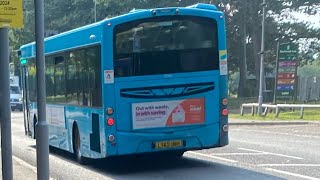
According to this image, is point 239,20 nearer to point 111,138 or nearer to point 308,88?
point 308,88

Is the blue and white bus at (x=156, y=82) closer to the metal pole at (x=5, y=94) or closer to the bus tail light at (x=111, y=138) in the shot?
the bus tail light at (x=111, y=138)

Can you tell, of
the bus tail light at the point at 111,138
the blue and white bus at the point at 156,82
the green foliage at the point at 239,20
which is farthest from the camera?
the green foliage at the point at 239,20

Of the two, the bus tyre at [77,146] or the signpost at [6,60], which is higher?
the signpost at [6,60]

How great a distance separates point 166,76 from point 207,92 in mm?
899

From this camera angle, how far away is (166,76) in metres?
13.1

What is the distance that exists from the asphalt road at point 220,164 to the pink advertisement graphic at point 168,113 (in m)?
1.02

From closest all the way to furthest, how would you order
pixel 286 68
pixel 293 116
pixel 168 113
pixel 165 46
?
pixel 168 113 < pixel 165 46 < pixel 293 116 < pixel 286 68

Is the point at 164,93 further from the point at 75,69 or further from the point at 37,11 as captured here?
the point at 37,11

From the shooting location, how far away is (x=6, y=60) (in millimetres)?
7695

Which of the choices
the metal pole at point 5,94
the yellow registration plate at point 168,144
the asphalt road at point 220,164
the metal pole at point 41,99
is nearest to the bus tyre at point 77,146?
the asphalt road at point 220,164

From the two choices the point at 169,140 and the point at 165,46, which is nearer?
the point at 169,140

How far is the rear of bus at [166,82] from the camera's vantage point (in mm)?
12812

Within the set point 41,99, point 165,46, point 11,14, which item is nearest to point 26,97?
point 165,46

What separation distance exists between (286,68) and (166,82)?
22.1 m
